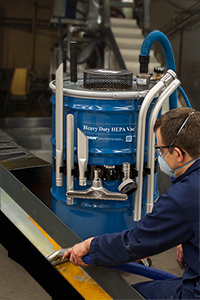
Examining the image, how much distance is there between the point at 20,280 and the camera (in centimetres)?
236

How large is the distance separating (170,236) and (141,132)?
0.61 metres

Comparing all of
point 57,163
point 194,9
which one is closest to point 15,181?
point 57,163

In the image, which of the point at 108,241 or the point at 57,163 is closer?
the point at 108,241

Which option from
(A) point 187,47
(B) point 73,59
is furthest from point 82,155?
(A) point 187,47

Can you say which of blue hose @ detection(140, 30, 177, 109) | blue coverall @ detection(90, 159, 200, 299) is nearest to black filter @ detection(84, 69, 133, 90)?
blue hose @ detection(140, 30, 177, 109)

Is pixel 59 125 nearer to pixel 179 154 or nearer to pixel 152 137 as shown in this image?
pixel 152 137

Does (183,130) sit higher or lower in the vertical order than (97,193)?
higher

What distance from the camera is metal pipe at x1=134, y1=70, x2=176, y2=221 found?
1740mm

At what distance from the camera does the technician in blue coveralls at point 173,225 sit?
4.08ft

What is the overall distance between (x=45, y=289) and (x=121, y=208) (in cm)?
70

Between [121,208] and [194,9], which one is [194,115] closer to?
[121,208]

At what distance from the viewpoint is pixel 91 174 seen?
183 centimetres

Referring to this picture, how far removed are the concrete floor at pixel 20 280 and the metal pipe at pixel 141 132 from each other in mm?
632

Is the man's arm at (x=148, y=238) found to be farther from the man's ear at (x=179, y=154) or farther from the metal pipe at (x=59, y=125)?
the metal pipe at (x=59, y=125)
